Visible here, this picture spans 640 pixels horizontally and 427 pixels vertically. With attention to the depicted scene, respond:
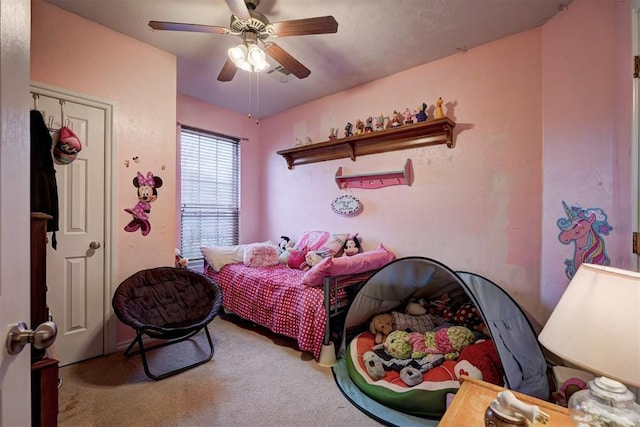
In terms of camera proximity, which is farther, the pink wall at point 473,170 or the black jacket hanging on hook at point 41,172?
the pink wall at point 473,170

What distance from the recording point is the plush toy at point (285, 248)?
3.46 metres

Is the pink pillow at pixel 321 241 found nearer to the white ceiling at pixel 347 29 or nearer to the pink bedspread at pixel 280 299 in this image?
the pink bedspread at pixel 280 299

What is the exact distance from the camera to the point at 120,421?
65.7 inches

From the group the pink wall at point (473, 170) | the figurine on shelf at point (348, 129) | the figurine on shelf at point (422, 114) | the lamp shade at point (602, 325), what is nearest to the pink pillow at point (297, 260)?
the pink wall at point (473, 170)

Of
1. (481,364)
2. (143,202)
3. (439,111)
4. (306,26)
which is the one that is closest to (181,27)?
(306,26)

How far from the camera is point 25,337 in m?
0.62

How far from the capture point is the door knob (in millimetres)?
608

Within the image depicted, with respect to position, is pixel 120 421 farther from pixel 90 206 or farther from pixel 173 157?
pixel 173 157

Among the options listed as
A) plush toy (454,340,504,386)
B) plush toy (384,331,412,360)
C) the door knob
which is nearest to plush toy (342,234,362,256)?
plush toy (384,331,412,360)

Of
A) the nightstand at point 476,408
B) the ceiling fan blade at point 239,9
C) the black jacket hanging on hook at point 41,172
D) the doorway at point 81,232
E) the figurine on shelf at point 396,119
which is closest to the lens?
the nightstand at point 476,408

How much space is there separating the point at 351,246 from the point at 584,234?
6.29 ft

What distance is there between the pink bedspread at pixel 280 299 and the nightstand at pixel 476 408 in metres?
1.35

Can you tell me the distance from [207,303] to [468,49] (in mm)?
3198

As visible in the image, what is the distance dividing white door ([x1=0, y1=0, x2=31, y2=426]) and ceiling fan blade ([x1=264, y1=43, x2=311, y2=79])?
155 cm
